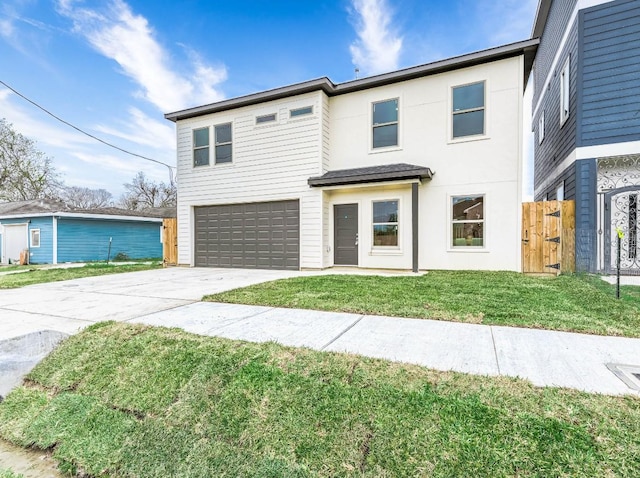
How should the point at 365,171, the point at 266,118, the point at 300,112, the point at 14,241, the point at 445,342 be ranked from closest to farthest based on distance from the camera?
the point at 445,342 < the point at 365,171 < the point at 300,112 < the point at 266,118 < the point at 14,241

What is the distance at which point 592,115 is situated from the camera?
7.16 metres

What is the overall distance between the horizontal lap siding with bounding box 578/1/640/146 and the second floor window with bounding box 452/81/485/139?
208 centimetres

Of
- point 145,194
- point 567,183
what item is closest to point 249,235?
point 567,183

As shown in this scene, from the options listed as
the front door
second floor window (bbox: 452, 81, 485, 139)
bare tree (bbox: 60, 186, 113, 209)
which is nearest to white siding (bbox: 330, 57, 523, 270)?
second floor window (bbox: 452, 81, 485, 139)

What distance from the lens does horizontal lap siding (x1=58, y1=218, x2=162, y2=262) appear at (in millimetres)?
15641

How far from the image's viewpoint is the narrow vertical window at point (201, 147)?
37.3ft

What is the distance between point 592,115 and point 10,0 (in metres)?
17.2

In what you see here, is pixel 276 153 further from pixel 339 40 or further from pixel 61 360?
pixel 61 360

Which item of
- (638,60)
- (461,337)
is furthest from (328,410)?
(638,60)

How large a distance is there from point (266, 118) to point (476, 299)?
27.4 feet

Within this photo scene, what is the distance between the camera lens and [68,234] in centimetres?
1566

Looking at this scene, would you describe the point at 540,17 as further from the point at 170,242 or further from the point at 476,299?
the point at 170,242

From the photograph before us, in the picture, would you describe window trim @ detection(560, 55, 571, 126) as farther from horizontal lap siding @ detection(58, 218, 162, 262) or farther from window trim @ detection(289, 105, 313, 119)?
horizontal lap siding @ detection(58, 218, 162, 262)

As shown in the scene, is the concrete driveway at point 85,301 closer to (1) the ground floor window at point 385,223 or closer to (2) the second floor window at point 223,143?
(1) the ground floor window at point 385,223
